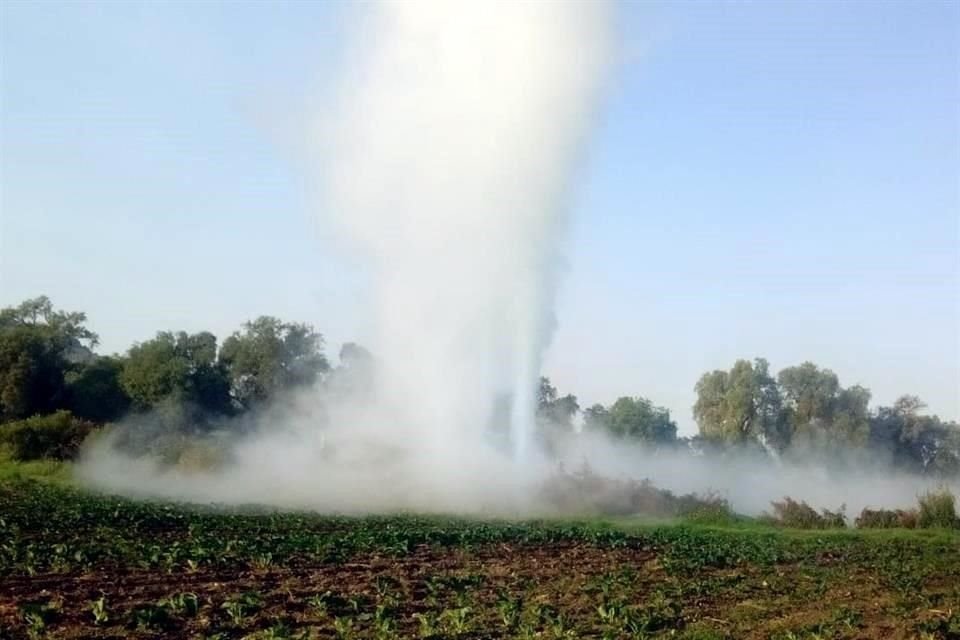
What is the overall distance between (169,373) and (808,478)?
4829 centimetres

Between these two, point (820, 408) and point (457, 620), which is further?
point (820, 408)

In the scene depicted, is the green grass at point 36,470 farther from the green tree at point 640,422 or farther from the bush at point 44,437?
the green tree at point 640,422

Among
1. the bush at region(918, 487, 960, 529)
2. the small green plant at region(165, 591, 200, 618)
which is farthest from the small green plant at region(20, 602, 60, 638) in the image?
the bush at region(918, 487, 960, 529)

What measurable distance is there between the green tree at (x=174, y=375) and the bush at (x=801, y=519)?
1610 inches

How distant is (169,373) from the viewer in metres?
69.1

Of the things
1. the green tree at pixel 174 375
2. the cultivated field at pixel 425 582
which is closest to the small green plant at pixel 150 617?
the cultivated field at pixel 425 582

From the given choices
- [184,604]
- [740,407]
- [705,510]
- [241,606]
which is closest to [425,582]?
[241,606]

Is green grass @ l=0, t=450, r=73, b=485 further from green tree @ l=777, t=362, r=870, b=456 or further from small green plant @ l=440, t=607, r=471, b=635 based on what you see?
green tree @ l=777, t=362, r=870, b=456

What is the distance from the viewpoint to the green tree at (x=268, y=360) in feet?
256

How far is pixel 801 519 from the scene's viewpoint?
43.1 metres

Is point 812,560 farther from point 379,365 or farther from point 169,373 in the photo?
point 169,373

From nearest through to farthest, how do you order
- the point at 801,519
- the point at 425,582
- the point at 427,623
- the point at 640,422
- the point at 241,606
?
the point at 427,623, the point at 241,606, the point at 425,582, the point at 801,519, the point at 640,422

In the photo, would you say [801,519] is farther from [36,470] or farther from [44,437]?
[44,437]

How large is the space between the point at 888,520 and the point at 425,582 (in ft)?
109
